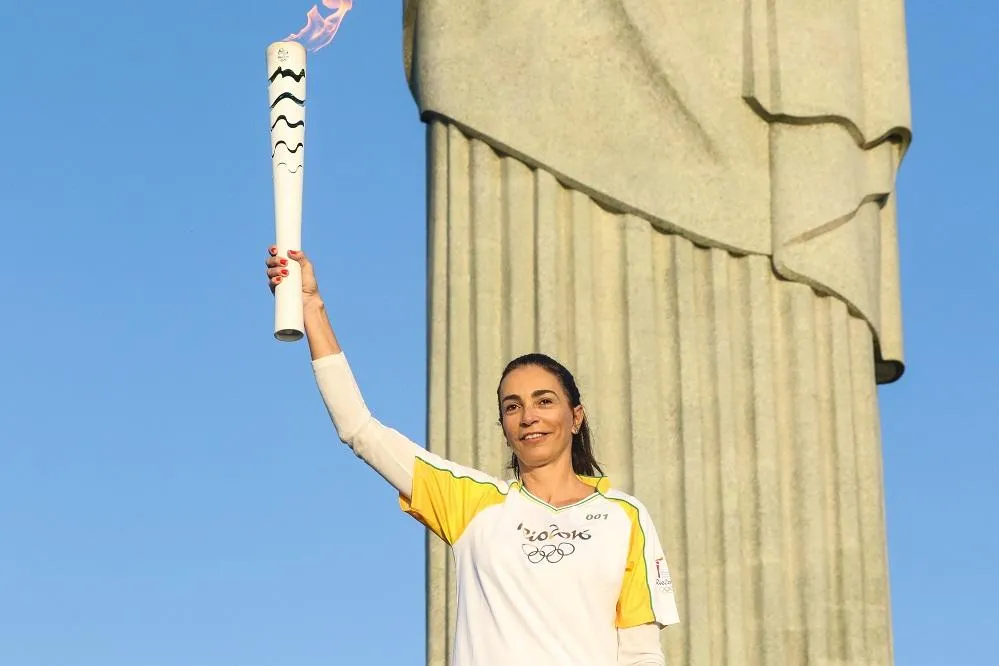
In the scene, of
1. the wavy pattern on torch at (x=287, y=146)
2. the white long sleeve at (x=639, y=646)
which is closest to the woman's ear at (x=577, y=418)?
the white long sleeve at (x=639, y=646)

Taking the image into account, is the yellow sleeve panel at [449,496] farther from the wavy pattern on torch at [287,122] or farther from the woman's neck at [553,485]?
the wavy pattern on torch at [287,122]

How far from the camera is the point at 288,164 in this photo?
609cm

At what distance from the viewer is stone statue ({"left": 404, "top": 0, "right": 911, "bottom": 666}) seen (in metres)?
9.68

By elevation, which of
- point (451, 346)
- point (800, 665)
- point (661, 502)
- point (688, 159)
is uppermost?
point (688, 159)

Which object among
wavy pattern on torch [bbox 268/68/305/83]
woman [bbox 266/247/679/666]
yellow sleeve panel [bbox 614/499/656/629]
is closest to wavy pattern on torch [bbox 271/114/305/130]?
wavy pattern on torch [bbox 268/68/305/83]

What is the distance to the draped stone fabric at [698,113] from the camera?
33.1 ft

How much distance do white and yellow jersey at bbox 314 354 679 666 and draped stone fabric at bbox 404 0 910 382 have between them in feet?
14.6

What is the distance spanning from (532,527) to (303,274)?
1.04 m

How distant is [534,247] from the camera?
10125mm

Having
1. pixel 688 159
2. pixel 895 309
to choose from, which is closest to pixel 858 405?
pixel 895 309

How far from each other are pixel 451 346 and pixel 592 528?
4.41 metres

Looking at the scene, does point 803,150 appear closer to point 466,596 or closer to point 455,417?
point 455,417

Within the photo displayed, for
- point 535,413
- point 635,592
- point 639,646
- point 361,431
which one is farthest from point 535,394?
point 639,646

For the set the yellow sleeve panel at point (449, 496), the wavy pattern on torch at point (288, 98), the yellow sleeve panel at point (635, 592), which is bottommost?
the yellow sleeve panel at point (635, 592)
